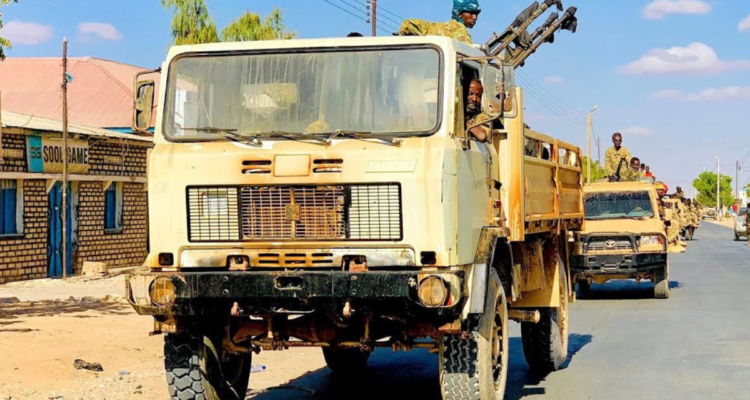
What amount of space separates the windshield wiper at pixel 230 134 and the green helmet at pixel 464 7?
105 inches

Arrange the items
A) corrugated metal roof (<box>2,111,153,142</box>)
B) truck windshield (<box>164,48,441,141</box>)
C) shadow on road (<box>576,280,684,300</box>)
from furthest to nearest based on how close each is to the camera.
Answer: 1. corrugated metal roof (<box>2,111,153,142</box>)
2. shadow on road (<box>576,280,684,300</box>)
3. truck windshield (<box>164,48,441,141</box>)

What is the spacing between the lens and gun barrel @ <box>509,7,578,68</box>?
1492 cm

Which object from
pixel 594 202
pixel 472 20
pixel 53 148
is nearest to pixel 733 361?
pixel 472 20

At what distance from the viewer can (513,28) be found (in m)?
14.5

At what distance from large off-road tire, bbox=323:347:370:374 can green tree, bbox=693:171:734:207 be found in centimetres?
14548

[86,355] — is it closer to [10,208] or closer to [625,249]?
[625,249]

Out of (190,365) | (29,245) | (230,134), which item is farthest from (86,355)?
(29,245)

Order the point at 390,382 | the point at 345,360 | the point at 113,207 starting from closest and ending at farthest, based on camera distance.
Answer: the point at 390,382
the point at 345,360
the point at 113,207

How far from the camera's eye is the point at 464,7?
8984 millimetres

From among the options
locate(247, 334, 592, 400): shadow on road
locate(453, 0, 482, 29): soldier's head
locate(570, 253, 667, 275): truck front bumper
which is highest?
locate(453, 0, 482, 29): soldier's head

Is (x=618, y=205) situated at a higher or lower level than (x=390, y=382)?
higher

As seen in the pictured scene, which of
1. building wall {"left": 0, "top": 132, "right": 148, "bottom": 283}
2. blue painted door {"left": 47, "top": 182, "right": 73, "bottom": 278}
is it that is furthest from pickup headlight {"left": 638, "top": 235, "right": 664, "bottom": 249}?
blue painted door {"left": 47, "top": 182, "right": 73, "bottom": 278}

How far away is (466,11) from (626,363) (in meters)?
3.92

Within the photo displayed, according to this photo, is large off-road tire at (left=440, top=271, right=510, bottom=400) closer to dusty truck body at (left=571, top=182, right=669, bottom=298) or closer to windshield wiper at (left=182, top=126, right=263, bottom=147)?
windshield wiper at (left=182, top=126, right=263, bottom=147)
